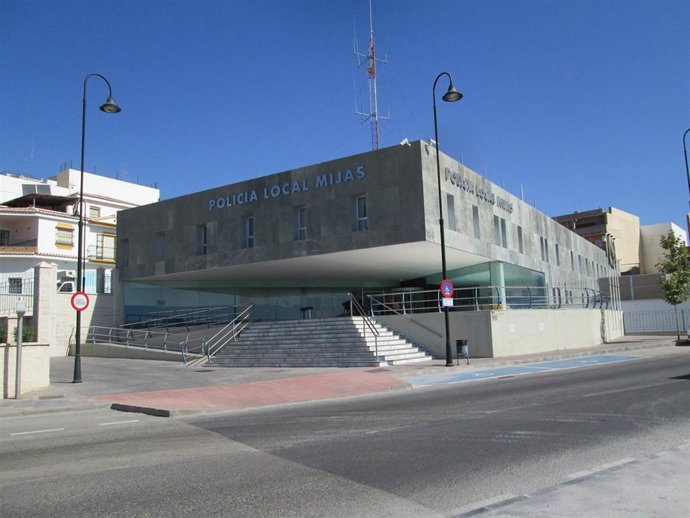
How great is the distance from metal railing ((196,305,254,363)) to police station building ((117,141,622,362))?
2169 millimetres

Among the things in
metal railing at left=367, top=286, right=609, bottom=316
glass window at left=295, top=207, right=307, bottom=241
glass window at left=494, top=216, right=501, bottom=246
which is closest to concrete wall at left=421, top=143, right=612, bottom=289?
glass window at left=494, top=216, right=501, bottom=246

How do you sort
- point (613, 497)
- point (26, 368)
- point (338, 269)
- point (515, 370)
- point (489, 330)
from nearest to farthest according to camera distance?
point (613, 497)
point (26, 368)
point (515, 370)
point (489, 330)
point (338, 269)

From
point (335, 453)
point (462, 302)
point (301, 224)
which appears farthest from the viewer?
point (462, 302)

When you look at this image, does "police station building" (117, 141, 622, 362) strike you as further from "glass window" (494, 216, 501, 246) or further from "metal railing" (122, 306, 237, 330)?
"metal railing" (122, 306, 237, 330)

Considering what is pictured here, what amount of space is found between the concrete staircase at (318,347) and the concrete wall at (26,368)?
9271mm

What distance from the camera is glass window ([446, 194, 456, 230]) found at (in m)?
27.0

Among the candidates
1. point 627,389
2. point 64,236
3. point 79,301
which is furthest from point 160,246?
point 627,389

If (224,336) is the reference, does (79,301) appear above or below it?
above

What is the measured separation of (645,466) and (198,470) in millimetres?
5254

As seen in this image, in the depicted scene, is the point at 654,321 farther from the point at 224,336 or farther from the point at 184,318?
the point at 184,318

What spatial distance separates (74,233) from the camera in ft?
166

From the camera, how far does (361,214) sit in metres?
27.1

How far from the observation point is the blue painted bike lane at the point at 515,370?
17883 mm

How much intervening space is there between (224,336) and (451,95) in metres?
15.4
